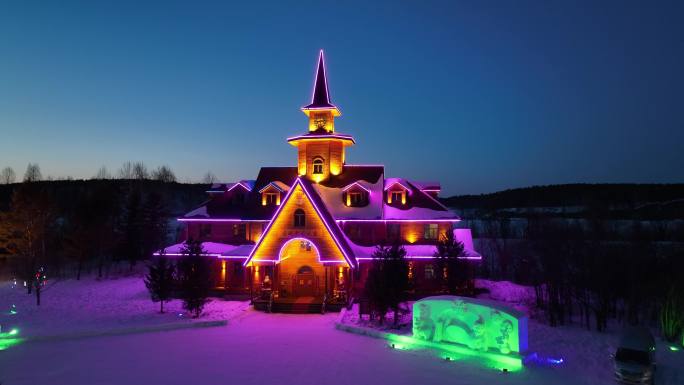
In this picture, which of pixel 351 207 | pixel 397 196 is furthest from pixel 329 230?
pixel 397 196

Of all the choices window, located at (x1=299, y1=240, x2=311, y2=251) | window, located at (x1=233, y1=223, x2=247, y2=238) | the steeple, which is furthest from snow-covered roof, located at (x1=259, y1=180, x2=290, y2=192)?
window, located at (x1=299, y1=240, x2=311, y2=251)

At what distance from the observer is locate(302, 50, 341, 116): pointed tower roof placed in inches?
1371

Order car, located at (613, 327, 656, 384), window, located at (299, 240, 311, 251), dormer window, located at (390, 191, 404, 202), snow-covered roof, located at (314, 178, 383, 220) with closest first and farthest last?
car, located at (613, 327, 656, 384) → window, located at (299, 240, 311, 251) → snow-covered roof, located at (314, 178, 383, 220) → dormer window, located at (390, 191, 404, 202)

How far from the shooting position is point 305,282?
95.2 feet

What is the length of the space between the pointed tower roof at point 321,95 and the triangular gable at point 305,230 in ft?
30.4

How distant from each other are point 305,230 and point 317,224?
0.79 m

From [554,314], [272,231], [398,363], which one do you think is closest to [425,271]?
[554,314]

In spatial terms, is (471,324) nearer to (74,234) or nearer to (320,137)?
(320,137)

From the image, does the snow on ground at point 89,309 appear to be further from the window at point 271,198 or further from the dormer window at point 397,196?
the dormer window at point 397,196

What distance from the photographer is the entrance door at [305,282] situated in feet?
94.7

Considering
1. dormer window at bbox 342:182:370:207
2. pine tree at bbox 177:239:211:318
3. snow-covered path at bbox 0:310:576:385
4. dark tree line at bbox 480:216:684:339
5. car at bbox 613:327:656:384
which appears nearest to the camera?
car at bbox 613:327:656:384

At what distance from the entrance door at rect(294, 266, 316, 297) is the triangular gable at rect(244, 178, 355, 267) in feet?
9.95

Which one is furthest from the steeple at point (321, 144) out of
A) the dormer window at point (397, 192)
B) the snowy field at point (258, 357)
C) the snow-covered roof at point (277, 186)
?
the snowy field at point (258, 357)

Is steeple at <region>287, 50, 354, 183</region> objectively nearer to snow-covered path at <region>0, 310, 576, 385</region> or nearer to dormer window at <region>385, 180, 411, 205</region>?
dormer window at <region>385, 180, 411, 205</region>
